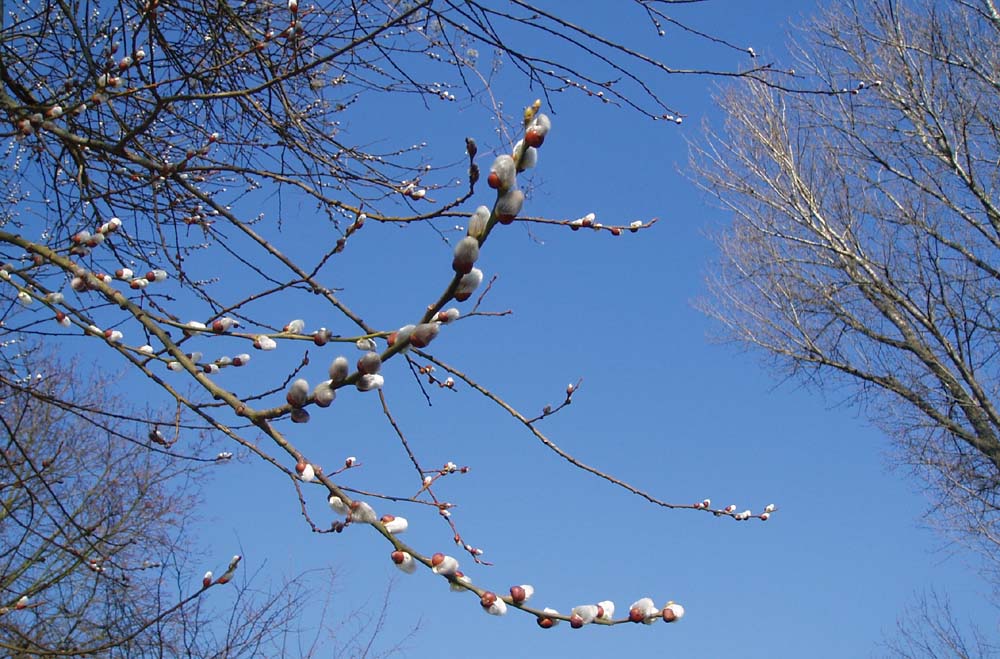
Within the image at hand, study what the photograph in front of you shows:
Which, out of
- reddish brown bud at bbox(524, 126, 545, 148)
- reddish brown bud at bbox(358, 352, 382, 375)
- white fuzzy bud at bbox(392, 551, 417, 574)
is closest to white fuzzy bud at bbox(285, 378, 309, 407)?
reddish brown bud at bbox(358, 352, 382, 375)

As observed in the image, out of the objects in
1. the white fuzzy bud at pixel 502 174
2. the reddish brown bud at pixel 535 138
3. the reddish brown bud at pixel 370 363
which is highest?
the reddish brown bud at pixel 535 138

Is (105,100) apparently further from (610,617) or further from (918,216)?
(918,216)

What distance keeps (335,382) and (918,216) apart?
9.15 metres

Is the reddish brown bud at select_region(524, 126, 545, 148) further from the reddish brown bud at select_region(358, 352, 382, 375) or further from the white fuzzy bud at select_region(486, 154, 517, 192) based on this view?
the reddish brown bud at select_region(358, 352, 382, 375)

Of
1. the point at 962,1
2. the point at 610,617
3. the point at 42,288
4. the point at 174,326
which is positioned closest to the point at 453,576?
the point at 610,617

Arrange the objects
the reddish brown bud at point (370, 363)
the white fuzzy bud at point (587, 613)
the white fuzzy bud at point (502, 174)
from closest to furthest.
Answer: the white fuzzy bud at point (502, 174)
the reddish brown bud at point (370, 363)
the white fuzzy bud at point (587, 613)

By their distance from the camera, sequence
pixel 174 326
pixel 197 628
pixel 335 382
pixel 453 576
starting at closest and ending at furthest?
pixel 335 382 → pixel 453 576 → pixel 174 326 → pixel 197 628

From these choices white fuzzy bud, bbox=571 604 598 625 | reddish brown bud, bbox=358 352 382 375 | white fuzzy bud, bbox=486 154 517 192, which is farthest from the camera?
white fuzzy bud, bbox=571 604 598 625

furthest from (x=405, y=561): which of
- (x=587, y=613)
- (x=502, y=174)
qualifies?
(x=502, y=174)

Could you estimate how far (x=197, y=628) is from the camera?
22.0 feet

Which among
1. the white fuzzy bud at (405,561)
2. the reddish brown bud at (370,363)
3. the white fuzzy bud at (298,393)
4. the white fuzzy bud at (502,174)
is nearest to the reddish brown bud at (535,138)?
the white fuzzy bud at (502,174)

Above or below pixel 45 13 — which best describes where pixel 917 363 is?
above

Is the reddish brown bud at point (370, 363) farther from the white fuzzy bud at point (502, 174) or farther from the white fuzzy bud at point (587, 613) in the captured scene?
the white fuzzy bud at point (587, 613)

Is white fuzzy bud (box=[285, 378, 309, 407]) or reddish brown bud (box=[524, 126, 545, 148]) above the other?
reddish brown bud (box=[524, 126, 545, 148])
